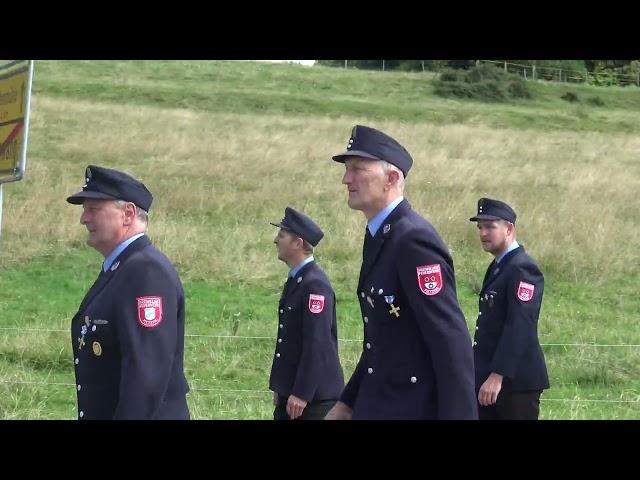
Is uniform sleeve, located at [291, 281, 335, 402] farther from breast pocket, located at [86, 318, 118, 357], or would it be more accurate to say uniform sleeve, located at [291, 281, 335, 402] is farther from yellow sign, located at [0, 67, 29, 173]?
breast pocket, located at [86, 318, 118, 357]

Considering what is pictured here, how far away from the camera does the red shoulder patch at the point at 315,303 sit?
6.96 metres

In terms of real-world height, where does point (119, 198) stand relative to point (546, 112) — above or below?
below

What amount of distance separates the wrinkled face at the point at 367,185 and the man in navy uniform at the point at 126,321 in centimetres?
82

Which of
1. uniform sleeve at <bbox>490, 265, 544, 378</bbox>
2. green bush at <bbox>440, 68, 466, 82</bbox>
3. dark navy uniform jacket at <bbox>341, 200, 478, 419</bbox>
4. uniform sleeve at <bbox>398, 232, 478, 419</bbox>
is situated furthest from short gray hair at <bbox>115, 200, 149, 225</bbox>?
green bush at <bbox>440, 68, 466, 82</bbox>

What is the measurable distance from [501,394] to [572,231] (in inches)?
477

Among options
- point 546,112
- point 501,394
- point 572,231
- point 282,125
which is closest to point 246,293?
point 572,231

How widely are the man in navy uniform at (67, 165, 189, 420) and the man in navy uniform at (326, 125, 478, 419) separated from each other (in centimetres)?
80

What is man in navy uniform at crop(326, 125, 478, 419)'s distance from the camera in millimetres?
4113

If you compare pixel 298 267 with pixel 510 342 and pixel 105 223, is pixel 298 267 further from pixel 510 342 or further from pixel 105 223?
pixel 105 223

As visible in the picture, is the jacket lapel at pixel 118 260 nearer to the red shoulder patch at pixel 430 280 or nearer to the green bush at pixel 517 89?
the red shoulder patch at pixel 430 280

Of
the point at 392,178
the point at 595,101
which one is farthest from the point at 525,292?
the point at 595,101
